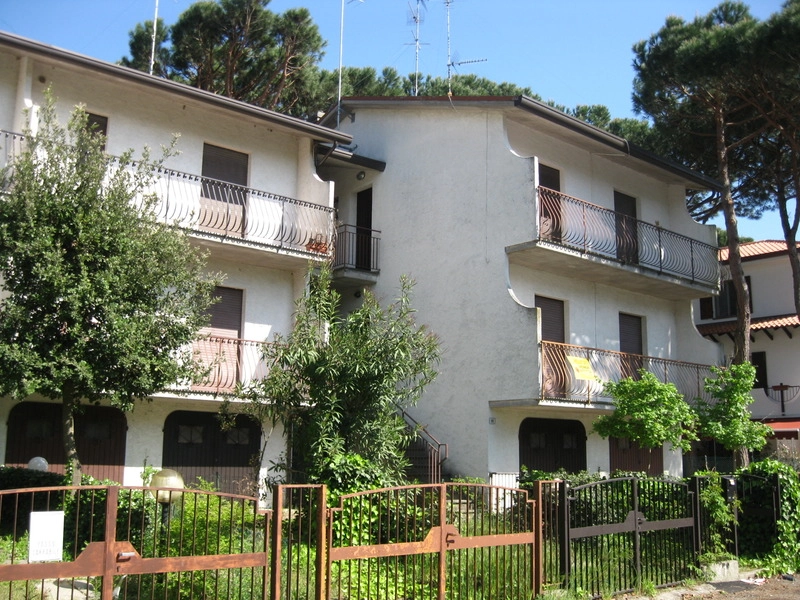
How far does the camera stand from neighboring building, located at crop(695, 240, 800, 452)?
86.1 feet

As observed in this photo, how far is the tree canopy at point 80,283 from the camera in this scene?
1159 centimetres

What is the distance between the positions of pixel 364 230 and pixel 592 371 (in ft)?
22.3

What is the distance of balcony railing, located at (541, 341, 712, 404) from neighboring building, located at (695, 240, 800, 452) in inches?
201

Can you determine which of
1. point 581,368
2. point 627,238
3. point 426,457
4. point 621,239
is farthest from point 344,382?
point 627,238

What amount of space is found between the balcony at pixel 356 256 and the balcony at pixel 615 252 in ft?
12.6

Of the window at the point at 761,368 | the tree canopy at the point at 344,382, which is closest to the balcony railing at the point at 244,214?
the tree canopy at the point at 344,382

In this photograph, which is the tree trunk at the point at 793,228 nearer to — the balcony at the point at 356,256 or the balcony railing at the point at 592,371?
the balcony railing at the point at 592,371

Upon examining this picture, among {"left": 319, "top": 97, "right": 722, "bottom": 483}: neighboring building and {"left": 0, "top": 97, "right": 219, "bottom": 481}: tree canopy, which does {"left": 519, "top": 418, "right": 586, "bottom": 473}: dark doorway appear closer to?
{"left": 319, "top": 97, "right": 722, "bottom": 483}: neighboring building

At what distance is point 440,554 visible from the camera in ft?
28.8

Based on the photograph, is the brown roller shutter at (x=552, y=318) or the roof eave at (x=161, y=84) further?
the brown roller shutter at (x=552, y=318)

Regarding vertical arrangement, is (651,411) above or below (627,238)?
below

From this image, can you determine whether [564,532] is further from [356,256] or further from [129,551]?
[356,256]

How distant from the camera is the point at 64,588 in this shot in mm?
9719

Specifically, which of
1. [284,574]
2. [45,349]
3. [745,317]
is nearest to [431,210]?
[745,317]
